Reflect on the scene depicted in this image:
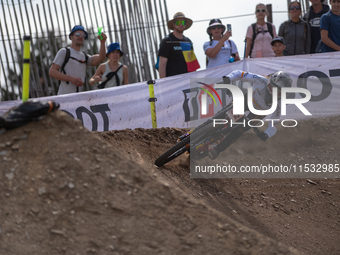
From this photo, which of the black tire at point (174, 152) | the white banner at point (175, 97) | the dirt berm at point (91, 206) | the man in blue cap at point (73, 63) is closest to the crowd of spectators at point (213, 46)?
the man in blue cap at point (73, 63)

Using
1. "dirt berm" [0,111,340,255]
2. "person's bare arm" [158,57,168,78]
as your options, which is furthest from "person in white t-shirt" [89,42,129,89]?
"dirt berm" [0,111,340,255]

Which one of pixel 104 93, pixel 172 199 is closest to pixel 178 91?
pixel 104 93

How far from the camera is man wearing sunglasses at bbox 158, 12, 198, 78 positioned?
7.46 meters

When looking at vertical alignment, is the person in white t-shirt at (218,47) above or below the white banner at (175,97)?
above

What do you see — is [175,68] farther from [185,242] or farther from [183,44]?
[185,242]

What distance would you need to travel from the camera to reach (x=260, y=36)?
798 centimetres

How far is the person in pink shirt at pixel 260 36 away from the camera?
7.95 meters

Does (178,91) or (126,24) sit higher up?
(126,24)

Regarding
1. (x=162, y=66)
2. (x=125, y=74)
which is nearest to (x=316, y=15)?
(x=162, y=66)

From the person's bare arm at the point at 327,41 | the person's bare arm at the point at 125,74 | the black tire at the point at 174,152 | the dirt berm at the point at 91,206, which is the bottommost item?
the black tire at the point at 174,152

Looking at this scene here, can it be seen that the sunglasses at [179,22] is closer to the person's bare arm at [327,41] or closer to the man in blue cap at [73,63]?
the man in blue cap at [73,63]

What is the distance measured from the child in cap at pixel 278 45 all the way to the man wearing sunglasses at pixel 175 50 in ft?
5.66

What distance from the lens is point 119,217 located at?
10.1 ft

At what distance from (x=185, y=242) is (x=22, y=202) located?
1.38m
